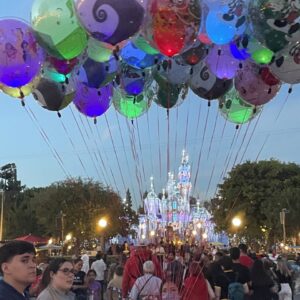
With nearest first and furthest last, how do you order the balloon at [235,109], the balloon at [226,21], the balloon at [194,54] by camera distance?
the balloon at [226,21], the balloon at [194,54], the balloon at [235,109]

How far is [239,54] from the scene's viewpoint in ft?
28.6

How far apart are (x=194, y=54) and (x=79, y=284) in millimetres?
5401

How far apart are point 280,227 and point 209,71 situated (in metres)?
41.7

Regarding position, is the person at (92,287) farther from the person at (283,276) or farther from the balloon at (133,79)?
the balloon at (133,79)

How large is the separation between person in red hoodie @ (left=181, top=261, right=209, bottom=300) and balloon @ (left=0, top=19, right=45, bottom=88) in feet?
12.6

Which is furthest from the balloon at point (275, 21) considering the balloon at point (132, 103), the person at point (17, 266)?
the person at point (17, 266)

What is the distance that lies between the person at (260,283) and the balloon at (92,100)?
3869 millimetres

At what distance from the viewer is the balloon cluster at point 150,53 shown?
7410 mm

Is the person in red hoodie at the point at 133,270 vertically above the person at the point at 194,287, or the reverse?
the person in red hoodie at the point at 133,270

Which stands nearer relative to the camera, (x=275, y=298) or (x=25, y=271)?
(x=25, y=271)

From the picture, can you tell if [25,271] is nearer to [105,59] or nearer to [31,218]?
[105,59]

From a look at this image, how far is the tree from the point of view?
1903 inches

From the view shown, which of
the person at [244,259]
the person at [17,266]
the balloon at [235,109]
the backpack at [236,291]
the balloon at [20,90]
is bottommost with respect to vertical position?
the person at [17,266]

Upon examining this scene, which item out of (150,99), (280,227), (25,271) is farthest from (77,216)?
(25,271)
